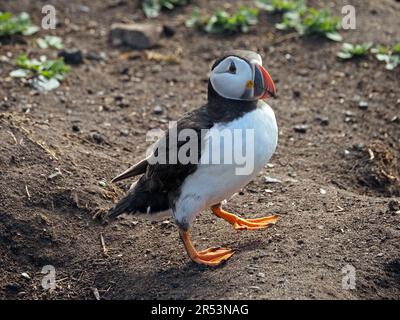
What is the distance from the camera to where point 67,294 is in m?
5.75

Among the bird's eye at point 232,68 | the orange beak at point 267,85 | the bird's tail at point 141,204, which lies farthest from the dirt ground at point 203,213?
the bird's eye at point 232,68

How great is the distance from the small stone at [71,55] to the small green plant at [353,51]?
326cm

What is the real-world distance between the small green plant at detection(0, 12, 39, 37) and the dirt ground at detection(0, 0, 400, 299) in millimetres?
202

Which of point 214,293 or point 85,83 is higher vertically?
point 214,293

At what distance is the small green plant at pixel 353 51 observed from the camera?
9430 millimetres

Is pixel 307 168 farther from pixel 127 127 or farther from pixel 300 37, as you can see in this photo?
pixel 300 37

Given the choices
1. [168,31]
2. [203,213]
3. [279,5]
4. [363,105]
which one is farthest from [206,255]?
[279,5]

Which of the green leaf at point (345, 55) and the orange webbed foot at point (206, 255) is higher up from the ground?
the orange webbed foot at point (206, 255)

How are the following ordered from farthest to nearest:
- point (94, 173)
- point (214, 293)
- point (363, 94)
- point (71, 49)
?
point (71, 49) → point (363, 94) → point (94, 173) → point (214, 293)

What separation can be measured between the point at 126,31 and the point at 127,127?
2219 mm

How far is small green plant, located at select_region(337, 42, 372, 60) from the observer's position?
943 centimetres

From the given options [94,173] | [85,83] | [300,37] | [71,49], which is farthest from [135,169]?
[300,37]

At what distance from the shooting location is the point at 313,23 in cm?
980

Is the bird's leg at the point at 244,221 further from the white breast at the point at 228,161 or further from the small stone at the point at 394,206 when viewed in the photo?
the small stone at the point at 394,206
